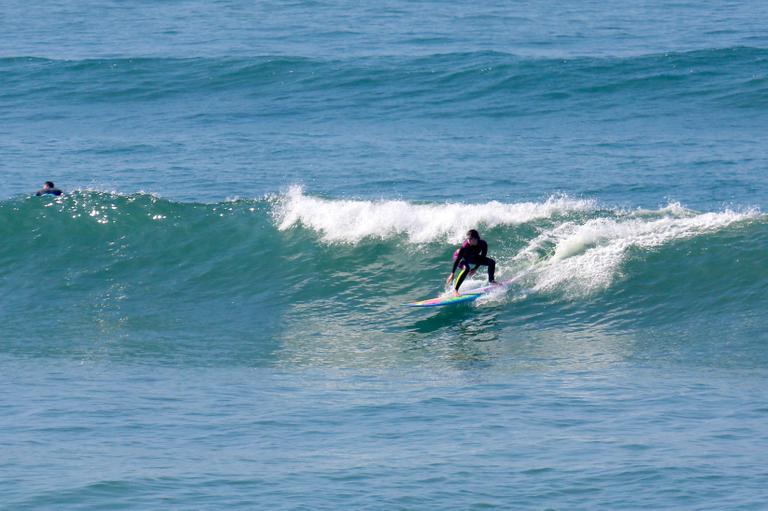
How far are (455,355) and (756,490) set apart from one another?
5999 millimetres

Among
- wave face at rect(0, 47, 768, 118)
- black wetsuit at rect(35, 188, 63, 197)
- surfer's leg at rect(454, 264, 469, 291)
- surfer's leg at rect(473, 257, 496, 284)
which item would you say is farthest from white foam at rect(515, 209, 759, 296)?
wave face at rect(0, 47, 768, 118)

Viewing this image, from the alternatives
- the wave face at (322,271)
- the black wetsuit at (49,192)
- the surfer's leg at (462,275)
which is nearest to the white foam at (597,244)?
the wave face at (322,271)

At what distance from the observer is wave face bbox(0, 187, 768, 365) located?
17531 millimetres

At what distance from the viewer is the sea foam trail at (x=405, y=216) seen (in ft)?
67.9

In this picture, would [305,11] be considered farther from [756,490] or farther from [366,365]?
[756,490]

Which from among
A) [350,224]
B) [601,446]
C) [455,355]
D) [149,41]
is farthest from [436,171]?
[149,41]

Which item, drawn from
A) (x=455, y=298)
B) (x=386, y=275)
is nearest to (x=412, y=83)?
(x=386, y=275)

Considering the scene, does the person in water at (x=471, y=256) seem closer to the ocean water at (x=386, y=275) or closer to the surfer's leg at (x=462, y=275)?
the surfer's leg at (x=462, y=275)

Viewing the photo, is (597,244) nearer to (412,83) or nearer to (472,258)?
(472,258)

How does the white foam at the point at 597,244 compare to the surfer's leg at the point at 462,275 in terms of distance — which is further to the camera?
the white foam at the point at 597,244

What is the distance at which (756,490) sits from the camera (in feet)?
35.1

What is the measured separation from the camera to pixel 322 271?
66.5ft

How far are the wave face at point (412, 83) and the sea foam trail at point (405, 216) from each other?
10936 mm

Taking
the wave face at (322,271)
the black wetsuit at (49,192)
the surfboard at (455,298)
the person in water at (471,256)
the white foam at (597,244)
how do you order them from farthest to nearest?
the black wetsuit at (49,192) < the white foam at (597,244) < the surfboard at (455,298) < the person in water at (471,256) < the wave face at (322,271)
